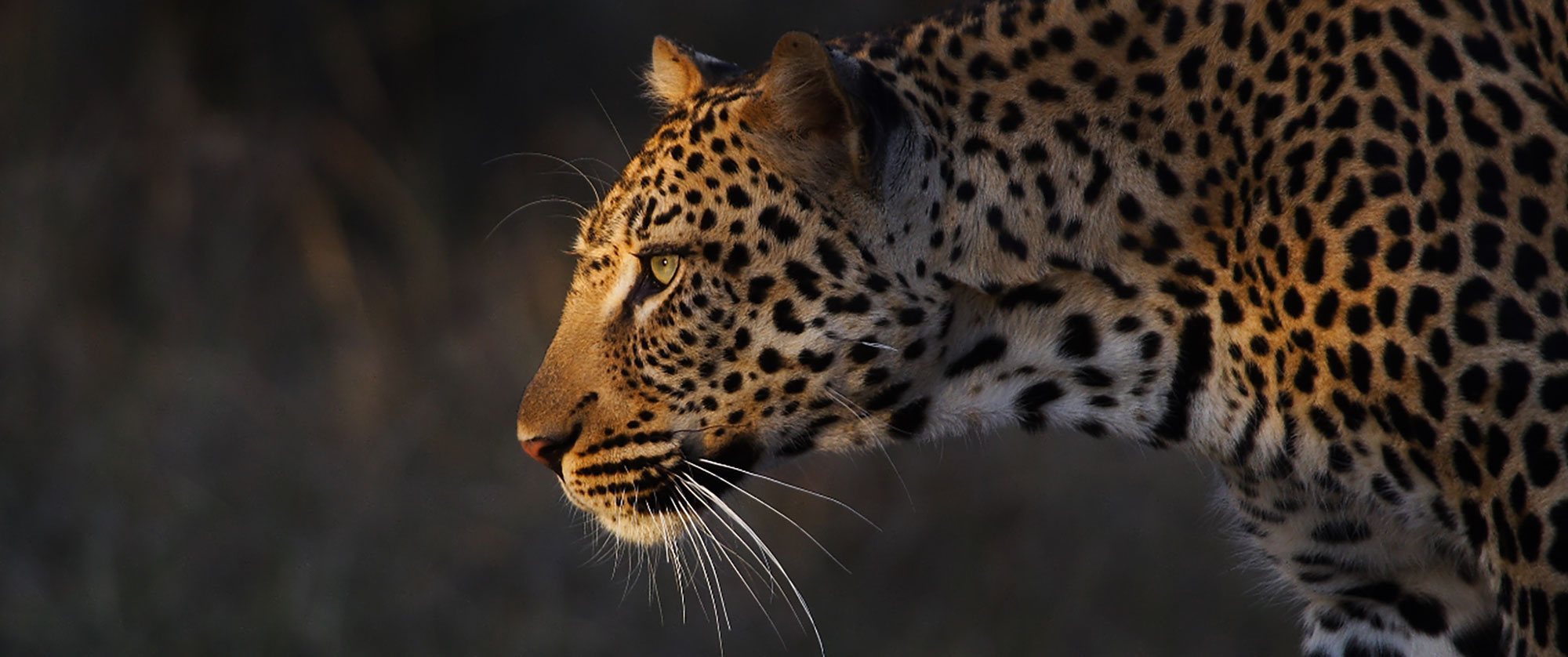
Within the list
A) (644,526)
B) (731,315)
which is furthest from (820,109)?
(644,526)

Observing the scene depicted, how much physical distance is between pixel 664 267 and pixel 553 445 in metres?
0.56

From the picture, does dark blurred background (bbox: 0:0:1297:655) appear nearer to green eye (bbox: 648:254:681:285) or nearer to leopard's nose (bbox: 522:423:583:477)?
leopard's nose (bbox: 522:423:583:477)

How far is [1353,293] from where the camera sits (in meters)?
3.27

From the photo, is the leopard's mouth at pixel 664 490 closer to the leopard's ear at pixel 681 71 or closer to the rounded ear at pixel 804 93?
the rounded ear at pixel 804 93

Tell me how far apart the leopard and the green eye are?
0.01 meters

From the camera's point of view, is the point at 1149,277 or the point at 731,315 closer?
the point at 1149,277

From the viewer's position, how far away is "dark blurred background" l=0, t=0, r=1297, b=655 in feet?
26.3

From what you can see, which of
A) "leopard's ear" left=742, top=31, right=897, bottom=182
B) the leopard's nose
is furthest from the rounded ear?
the leopard's nose

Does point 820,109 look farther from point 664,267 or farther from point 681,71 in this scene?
point 681,71

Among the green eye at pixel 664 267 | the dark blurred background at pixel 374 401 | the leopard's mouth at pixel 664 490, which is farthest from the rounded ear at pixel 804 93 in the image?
the dark blurred background at pixel 374 401

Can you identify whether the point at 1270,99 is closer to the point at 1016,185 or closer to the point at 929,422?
the point at 1016,185

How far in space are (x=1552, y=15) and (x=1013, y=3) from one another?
1233mm

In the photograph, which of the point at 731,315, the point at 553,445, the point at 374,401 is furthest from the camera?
the point at 374,401

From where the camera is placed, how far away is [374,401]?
9.13 meters
